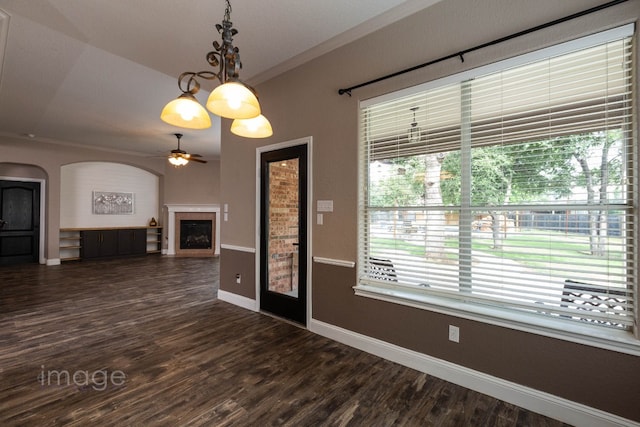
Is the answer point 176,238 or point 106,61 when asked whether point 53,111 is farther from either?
point 176,238

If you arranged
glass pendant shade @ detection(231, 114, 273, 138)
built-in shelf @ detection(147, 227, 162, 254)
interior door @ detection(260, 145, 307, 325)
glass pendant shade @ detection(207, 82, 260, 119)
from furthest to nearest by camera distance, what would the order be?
built-in shelf @ detection(147, 227, 162, 254) → interior door @ detection(260, 145, 307, 325) → glass pendant shade @ detection(231, 114, 273, 138) → glass pendant shade @ detection(207, 82, 260, 119)

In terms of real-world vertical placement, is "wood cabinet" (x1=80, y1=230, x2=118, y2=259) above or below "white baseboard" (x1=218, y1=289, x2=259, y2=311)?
above

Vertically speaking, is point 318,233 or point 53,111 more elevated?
point 53,111

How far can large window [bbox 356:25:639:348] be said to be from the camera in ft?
5.70

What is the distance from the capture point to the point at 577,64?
71.6 inches

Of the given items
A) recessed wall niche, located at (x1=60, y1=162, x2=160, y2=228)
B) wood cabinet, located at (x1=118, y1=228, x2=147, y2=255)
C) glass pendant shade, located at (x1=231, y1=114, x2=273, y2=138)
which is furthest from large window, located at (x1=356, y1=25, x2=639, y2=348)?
recessed wall niche, located at (x1=60, y1=162, x2=160, y2=228)

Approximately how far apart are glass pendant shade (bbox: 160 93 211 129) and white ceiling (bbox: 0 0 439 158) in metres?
1.20

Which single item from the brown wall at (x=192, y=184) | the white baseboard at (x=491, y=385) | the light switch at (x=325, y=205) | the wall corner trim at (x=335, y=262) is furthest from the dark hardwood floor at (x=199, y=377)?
the brown wall at (x=192, y=184)

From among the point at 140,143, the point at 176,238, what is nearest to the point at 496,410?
the point at 140,143

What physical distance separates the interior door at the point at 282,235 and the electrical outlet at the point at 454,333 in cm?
158

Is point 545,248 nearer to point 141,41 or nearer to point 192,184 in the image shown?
point 141,41

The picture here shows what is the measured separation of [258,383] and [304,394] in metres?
0.38

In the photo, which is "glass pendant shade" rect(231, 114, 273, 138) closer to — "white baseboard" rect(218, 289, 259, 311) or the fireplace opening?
"white baseboard" rect(218, 289, 259, 311)

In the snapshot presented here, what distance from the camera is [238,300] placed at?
→ 4070 millimetres
